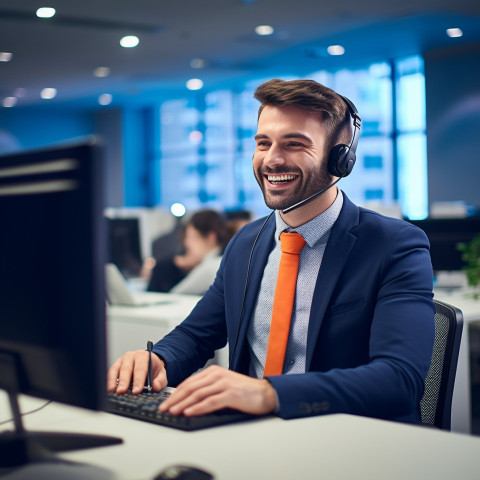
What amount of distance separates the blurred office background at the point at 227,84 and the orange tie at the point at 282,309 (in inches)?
152

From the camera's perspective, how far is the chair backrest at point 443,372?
144cm

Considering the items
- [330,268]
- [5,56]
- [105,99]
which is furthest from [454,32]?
[330,268]

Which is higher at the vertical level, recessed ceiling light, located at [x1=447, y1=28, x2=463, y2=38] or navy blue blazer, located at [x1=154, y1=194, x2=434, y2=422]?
recessed ceiling light, located at [x1=447, y1=28, x2=463, y2=38]

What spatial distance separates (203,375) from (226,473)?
0.83ft

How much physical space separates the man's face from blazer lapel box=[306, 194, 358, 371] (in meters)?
0.11

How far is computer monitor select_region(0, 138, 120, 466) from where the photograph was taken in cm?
80

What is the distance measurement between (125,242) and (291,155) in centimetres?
409

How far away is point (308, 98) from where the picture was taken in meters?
1.48

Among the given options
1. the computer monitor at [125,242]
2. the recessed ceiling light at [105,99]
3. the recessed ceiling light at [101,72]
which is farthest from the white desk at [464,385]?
the recessed ceiling light at [105,99]

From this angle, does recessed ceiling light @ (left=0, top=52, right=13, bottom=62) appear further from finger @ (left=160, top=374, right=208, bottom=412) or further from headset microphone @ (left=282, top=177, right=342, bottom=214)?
finger @ (left=160, top=374, right=208, bottom=412)

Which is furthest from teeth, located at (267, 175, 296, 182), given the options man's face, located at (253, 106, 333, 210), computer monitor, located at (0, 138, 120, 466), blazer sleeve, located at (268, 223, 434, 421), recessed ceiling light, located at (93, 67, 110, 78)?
recessed ceiling light, located at (93, 67, 110, 78)

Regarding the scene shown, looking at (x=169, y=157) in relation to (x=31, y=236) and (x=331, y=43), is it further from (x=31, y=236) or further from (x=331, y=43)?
(x=31, y=236)

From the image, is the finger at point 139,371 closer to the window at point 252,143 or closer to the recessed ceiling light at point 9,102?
the window at point 252,143

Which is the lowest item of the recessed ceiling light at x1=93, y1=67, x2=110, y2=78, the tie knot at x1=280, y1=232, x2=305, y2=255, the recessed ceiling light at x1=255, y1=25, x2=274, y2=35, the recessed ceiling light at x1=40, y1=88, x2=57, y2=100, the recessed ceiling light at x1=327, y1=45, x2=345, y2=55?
the tie knot at x1=280, y1=232, x2=305, y2=255
